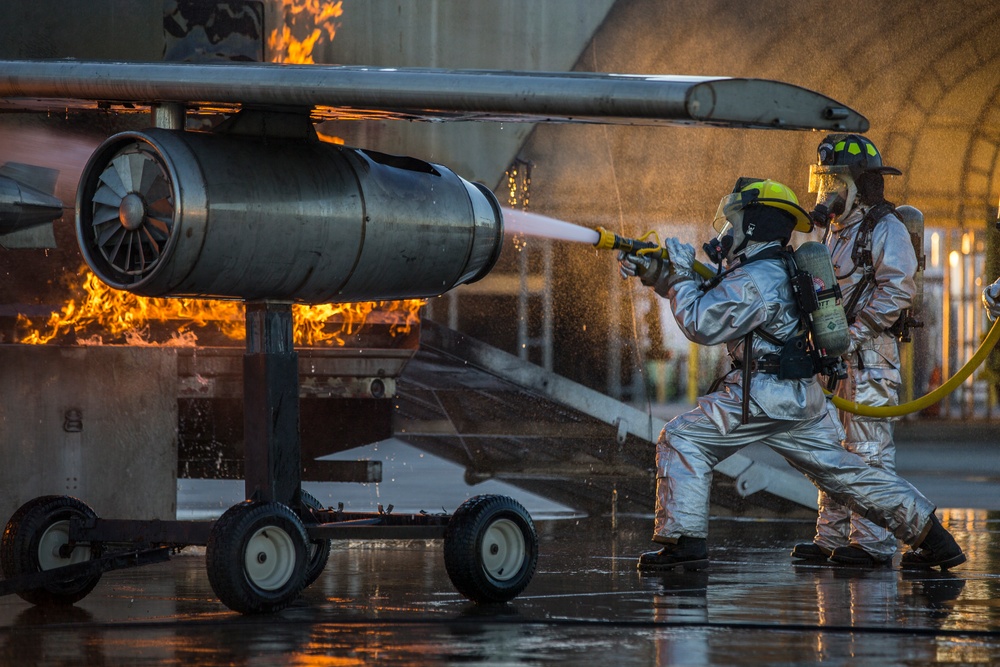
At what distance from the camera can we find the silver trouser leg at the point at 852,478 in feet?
21.2

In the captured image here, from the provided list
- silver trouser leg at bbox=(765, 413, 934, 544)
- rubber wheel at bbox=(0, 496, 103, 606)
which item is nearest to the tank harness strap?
silver trouser leg at bbox=(765, 413, 934, 544)

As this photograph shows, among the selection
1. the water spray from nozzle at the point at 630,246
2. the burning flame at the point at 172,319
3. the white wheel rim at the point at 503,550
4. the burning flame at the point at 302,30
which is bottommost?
the white wheel rim at the point at 503,550

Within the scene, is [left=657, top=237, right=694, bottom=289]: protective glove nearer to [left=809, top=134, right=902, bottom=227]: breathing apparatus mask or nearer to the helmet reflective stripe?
[left=809, top=134, right=902, bottom=227]: breathing apparatus mask

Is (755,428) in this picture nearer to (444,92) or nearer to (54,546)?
(444,92)

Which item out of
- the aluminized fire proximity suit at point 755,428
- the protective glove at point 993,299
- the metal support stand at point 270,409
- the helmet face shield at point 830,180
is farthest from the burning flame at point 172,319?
the protective glove at point 993,299

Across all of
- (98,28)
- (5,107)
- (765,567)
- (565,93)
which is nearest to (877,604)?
(765,567)

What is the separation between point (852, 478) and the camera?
6.47 metres

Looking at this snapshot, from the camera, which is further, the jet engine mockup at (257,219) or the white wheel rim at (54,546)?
the white wheel rim at (54,546)

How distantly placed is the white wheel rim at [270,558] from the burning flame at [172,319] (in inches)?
79.6

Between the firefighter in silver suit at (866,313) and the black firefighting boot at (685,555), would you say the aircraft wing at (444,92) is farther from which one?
the firefighter in silver suit at (866,313)

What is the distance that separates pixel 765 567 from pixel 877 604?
127cm

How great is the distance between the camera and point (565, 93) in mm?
4887

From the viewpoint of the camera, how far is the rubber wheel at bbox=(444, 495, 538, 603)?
547 cm

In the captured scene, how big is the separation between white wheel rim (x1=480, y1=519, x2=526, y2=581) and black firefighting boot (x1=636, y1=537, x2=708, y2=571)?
979 millimetres
